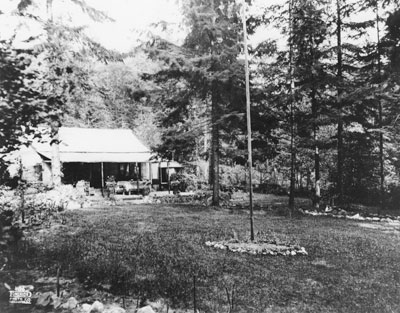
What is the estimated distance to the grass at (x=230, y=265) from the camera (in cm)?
560

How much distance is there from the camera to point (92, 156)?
87.8 ft

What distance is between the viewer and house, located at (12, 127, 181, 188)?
2598 cm

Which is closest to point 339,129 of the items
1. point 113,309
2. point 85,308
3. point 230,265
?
point 230,265

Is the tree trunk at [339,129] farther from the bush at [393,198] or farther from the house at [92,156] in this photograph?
the house at [92,156]

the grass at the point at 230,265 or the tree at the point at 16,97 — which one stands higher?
the tree at the point at 16,97

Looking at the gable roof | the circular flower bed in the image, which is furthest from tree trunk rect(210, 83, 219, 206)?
the gable roof

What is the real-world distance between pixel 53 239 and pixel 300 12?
15.3 m

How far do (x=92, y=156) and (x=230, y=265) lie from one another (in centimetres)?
2105

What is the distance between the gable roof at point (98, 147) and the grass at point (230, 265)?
14446 millimetres

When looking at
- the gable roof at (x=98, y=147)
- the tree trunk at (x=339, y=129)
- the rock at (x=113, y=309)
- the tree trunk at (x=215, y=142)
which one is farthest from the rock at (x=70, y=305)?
the gable roof at (x=98, y=147)

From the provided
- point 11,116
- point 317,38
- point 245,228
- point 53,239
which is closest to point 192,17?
point 317,38

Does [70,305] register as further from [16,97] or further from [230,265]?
[230,265]

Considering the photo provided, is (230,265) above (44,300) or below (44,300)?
below

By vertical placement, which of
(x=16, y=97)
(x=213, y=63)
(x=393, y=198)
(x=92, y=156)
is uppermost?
(x=213, y=63)
